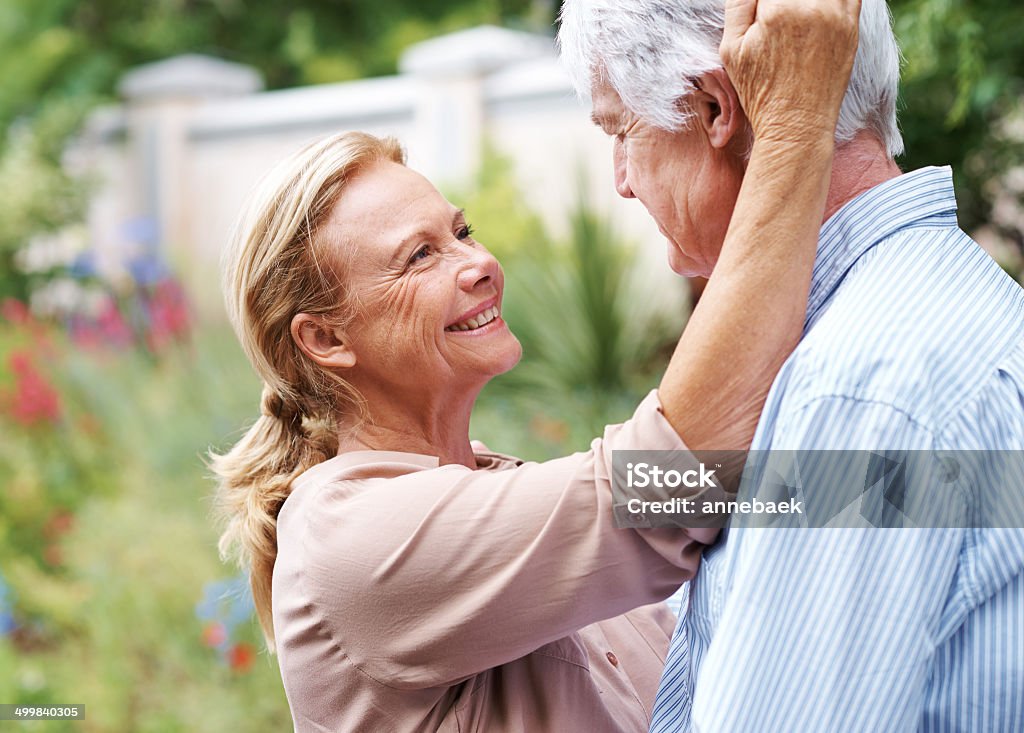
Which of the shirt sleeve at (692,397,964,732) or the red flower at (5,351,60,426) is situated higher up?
the shirt sleeve at (692,397,964,732)

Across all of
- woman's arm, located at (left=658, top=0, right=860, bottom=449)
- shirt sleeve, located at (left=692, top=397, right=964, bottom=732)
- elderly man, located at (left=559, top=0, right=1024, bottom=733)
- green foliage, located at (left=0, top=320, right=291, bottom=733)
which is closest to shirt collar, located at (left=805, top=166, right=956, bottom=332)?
elderly man, located at (left=559, top=0, right=1024, bottom=733)

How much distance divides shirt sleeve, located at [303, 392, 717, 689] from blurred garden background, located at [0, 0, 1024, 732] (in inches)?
50.3

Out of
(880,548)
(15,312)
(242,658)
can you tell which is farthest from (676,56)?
(15,312)

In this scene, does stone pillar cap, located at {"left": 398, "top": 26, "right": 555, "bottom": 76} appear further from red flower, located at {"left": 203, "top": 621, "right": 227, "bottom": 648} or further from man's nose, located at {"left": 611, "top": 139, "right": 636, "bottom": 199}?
man's nose, located at {"left": 611, "top": 139, "right": 636, "bottom": 199}

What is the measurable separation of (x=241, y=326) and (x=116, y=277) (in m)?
7.15

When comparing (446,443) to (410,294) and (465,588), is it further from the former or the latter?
(465,588)

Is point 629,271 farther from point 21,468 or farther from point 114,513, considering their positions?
point 21,468

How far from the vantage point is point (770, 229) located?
53.1 inches

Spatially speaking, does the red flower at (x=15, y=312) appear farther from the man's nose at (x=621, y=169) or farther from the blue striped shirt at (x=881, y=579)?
the blue striped shirt at (x=881, y=579)

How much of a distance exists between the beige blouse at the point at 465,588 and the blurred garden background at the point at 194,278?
117cm

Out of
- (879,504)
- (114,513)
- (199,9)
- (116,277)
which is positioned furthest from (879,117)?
(199,9)

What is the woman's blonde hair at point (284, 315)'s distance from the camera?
1.84 metres

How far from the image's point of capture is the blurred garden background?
4.73 meters

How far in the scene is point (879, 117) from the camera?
Result: 155 centimetres
